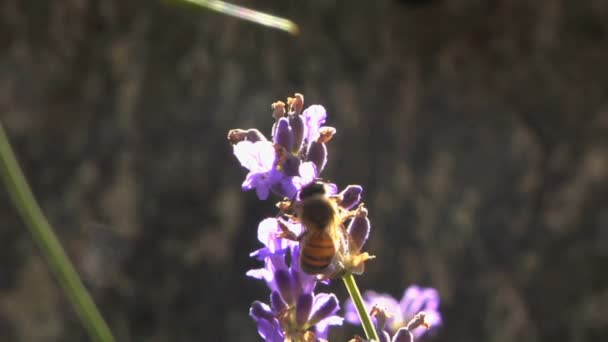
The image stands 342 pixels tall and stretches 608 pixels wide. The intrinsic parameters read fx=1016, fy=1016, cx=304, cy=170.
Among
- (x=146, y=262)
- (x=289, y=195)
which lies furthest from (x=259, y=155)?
(x=146, y=262)

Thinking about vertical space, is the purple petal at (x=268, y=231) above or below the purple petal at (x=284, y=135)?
below

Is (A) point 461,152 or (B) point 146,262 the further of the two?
(A) point 461,152

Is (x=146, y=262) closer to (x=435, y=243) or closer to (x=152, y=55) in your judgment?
(x=152, y=55)

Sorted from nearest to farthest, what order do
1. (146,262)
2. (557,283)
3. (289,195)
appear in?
1. (289,195)
2. (146,262)
3. (557,283)

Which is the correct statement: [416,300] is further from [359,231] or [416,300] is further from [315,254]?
[315,254]

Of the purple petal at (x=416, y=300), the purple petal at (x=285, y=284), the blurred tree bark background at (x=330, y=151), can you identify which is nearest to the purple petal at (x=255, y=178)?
the purple petal at (x=285, y=284)

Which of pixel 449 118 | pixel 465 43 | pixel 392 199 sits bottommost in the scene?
pixel 392 199

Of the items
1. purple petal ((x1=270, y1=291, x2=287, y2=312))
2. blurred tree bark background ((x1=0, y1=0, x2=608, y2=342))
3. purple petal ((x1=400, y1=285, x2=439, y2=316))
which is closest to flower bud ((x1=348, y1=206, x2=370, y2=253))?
purple petal ((x1=270, y1=291, x2=287, y2=312))

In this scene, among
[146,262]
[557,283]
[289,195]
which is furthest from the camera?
[557,283]

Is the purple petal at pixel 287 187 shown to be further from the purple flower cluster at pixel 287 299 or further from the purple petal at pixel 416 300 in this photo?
the purple petal at pixel 416 300

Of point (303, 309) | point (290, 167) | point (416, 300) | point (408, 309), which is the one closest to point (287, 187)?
point (290, 167)
